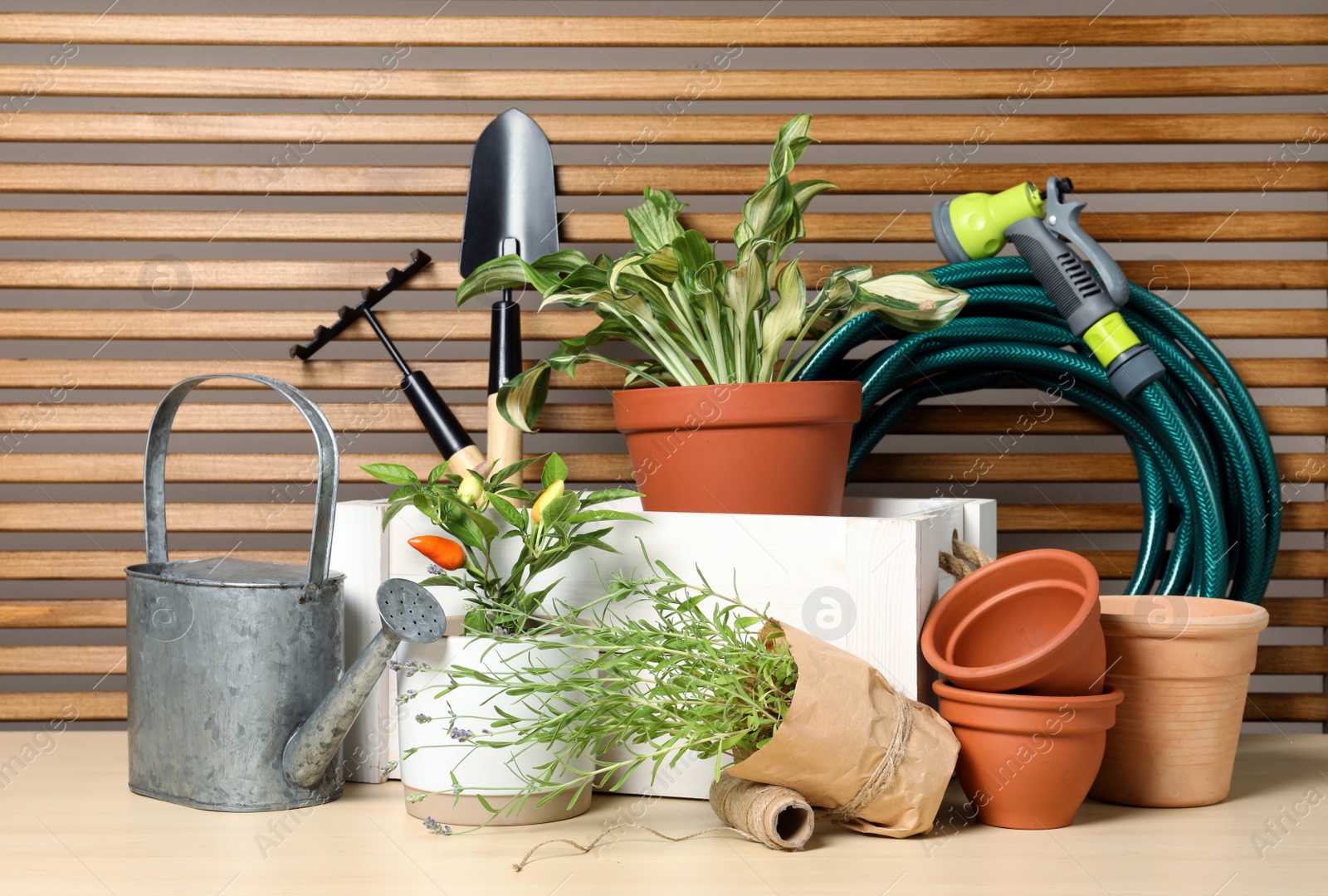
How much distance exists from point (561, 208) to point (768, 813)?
850 mm

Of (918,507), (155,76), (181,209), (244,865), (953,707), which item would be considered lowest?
(244,865)

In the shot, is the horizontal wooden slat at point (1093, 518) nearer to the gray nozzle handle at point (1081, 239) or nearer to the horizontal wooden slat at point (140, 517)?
the horizontal wooden slat at point (140, 517)

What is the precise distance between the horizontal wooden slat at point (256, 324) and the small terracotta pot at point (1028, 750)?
72 centimetres

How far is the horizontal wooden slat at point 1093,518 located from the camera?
128 centimetres

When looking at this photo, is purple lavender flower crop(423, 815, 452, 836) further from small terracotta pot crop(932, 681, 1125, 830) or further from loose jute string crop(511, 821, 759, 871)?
small terracotta pot crop(932, 681, 1125, 830)

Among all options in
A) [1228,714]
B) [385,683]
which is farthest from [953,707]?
[385,683]

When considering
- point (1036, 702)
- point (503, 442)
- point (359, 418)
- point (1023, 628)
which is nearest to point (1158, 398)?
point (1023, 628)

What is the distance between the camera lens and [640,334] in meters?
1.07

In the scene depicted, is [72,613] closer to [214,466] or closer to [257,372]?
[214,466]

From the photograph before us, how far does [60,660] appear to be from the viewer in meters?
1.31

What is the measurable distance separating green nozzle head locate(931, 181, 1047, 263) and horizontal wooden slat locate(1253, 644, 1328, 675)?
2.10 feet

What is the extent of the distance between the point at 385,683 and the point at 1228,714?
805 millimetres

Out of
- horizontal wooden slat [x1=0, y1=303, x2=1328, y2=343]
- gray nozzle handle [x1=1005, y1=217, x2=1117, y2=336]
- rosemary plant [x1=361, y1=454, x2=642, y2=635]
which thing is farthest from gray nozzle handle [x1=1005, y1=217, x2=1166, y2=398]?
rosemary plant [x1=361, y1=454, x2=642, y2=635]

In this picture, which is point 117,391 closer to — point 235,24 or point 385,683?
point 235,24
